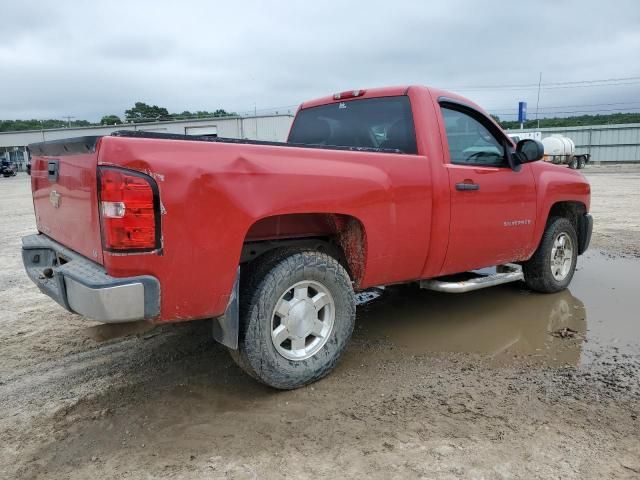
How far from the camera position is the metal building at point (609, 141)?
131 feet

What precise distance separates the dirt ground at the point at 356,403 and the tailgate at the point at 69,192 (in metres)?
0.59

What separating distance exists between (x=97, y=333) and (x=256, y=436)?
3.66ft

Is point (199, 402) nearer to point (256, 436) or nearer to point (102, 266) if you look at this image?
point (256, 436)

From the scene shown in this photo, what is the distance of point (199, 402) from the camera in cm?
321

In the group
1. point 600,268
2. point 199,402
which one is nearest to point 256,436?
point 199,402

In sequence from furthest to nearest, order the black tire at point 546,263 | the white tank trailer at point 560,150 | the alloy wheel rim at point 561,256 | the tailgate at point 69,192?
the white tank trailer at point 560,150 < the alloy wheel rim at point 561,256 < the black tire at point 546,263 < the tailgate at point 69,192

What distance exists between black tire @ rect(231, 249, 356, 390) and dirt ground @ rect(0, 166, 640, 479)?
17 cm

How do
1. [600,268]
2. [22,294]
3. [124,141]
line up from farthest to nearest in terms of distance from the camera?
1. [600,268]
2. [22,294]
3. [124,141]

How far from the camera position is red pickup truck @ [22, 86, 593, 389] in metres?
2.54

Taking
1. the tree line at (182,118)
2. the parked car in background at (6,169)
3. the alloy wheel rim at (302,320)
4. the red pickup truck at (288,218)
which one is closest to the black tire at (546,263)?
the red pickup truck at (288,218)

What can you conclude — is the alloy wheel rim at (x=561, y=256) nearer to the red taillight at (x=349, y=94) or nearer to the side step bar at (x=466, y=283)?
the side step bar at (x=466, y=283)

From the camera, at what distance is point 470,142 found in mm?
4387

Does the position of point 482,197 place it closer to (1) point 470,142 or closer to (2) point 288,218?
(1) point 470,142

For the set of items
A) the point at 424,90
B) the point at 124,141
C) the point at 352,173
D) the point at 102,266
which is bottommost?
the point at 102,266
